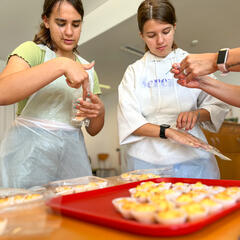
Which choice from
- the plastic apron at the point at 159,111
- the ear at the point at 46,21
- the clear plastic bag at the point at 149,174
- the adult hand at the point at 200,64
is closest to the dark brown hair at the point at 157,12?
the plastic apron at the point at 159,111

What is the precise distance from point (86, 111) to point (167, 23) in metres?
0.54

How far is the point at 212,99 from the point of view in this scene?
116 centimetres

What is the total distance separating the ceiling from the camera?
3.11m

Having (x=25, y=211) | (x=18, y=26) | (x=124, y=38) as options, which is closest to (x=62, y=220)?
(x=25, y=211)

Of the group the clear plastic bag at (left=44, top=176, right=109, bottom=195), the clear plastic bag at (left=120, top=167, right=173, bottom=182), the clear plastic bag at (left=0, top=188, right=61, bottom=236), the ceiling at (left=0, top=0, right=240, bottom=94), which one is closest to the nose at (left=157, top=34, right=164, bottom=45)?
the clear plastic bag at (left=120, top=167, right=173, bottom=182)

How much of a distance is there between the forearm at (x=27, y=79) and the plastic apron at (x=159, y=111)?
0.44 m

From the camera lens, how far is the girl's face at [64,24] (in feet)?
3.19

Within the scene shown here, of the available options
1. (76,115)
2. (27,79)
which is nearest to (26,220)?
(27,79)

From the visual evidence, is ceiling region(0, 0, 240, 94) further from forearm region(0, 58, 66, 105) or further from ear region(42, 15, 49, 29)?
forearm region(0, 58, 66, 105)

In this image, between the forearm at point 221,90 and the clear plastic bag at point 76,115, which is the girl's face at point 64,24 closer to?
the clear plastic bag at point 76,115

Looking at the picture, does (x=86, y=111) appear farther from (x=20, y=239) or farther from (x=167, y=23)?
(x=20, y=239)

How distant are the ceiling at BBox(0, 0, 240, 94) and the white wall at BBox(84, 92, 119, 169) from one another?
303cm

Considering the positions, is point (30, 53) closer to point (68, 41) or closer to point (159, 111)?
point (68, 41)

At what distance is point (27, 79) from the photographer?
797 millimetres
